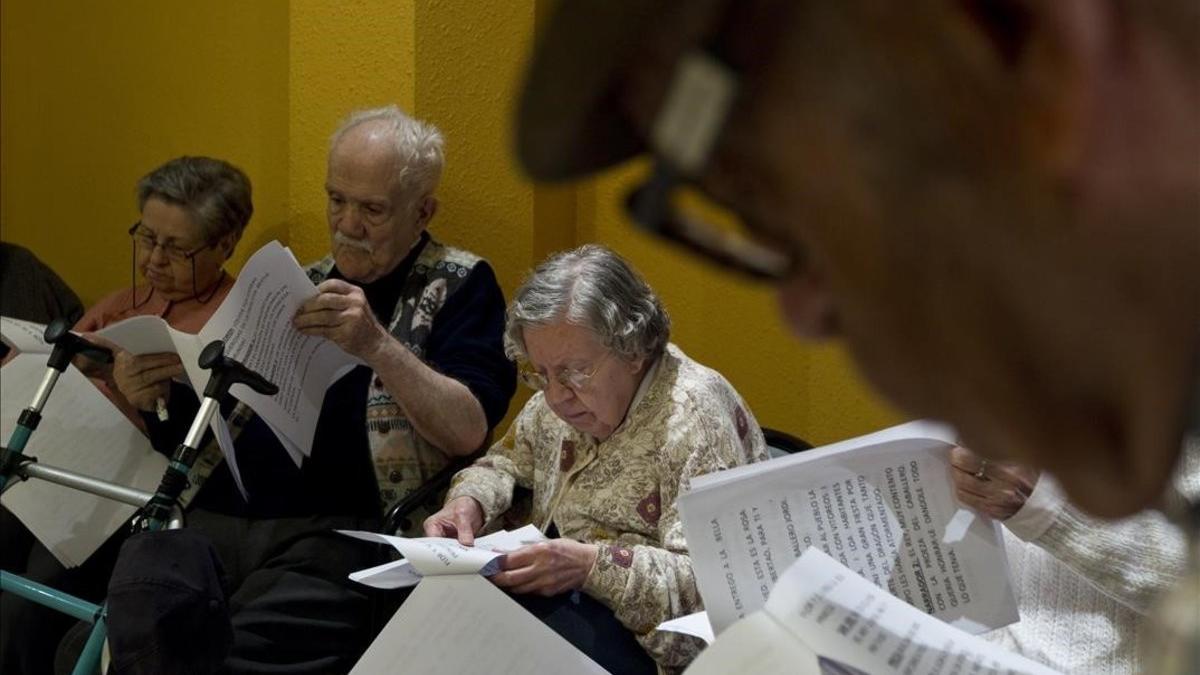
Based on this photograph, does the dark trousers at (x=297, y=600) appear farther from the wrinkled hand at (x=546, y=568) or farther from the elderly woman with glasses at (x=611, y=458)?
the wrinkled hand at (x=546, y=568)

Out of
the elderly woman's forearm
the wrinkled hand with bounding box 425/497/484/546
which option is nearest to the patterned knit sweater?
the wrinkled hand with bounding box 425/497/484/546

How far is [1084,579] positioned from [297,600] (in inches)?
50.3

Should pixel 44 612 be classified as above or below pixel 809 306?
below

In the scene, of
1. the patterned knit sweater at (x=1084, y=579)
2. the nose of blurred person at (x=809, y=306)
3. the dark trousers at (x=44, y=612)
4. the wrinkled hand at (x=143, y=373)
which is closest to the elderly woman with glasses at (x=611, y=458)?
the patterned knit sweater at (x=1084, y=579)

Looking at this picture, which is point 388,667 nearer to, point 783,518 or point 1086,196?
point 783,518

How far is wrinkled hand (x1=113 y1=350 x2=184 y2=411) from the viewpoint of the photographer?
2.71 m

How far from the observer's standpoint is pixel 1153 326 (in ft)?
1.55

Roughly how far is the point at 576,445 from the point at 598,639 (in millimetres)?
375

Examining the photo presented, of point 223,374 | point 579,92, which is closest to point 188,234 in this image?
point 223,374

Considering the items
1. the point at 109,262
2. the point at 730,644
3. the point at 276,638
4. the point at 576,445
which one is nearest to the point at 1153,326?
the point at 730,644

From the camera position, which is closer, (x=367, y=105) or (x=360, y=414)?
(x=360, y=414)

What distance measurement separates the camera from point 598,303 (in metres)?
2.26

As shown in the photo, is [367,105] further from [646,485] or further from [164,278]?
[646,485]

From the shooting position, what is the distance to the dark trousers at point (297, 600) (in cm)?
246
